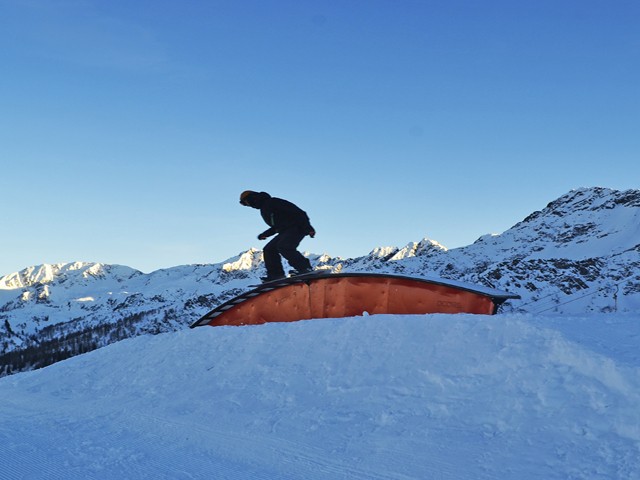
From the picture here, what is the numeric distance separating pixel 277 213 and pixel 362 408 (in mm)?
6409

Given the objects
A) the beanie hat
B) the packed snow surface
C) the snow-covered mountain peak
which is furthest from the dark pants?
the snow-covered mountain peak

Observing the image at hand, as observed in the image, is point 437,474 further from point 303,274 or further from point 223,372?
point 303,274

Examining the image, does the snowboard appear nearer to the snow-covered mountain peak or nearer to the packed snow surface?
the packed snow surface

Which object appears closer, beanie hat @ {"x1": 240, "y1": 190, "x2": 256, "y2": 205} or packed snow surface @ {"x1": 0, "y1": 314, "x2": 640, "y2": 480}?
packed snow surface @ {"x1": 0, "y1": 314, "x2": 640, "y2": 480}

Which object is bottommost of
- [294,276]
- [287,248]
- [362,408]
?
[362,408]

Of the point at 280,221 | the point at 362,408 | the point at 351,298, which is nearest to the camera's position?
the point at 362,408

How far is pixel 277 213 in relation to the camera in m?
11.4

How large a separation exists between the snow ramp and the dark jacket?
1405 mm

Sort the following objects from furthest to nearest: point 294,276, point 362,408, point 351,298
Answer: point 294,276 → point 351,298 → point 362,408

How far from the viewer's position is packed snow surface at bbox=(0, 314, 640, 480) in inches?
172

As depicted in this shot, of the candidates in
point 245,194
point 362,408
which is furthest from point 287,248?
point 362,408

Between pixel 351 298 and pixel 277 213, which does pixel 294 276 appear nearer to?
pixel 351 298

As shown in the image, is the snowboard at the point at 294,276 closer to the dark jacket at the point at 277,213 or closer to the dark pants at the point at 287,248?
the dark pants at the point at 287,248

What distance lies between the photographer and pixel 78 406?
7.29 meters
